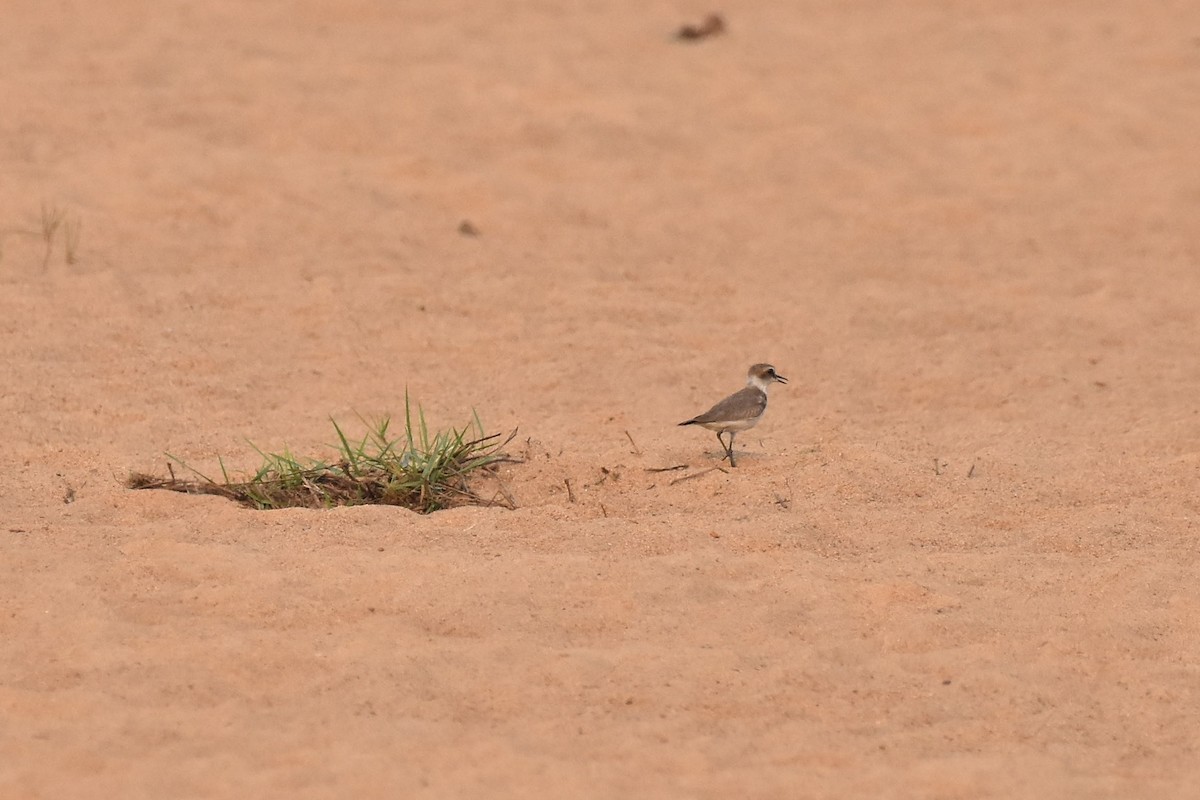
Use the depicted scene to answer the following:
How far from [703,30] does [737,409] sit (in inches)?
204

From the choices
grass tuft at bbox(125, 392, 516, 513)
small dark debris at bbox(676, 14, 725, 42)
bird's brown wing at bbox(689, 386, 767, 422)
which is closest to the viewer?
grass tuft at bbox(125, 392, 516, 513)

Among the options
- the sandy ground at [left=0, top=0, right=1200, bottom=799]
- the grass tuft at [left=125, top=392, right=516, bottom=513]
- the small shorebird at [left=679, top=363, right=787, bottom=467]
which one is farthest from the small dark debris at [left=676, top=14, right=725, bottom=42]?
the grass tuft at [left=125, top=392, right=516, bottom=513]

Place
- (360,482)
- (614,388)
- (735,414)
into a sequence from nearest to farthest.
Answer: (360,482), (735,414), (614,388)

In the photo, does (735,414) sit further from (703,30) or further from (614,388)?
(703,30)

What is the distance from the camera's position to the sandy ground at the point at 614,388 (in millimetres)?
3363

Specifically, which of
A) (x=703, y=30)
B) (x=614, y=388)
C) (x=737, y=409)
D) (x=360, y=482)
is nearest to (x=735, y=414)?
(x=737, y=409)

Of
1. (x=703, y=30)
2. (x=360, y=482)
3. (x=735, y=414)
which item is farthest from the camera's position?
(x=703, y=30)

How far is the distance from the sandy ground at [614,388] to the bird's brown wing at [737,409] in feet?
0.58

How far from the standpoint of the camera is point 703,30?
9469 millimetres

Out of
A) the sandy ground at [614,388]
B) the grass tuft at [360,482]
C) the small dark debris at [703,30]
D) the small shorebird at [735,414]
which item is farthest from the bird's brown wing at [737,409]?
the small dark debris at [703,30]

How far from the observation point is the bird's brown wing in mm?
4812

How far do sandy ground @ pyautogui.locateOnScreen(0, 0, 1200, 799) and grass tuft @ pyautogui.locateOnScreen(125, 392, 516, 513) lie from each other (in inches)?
5.9

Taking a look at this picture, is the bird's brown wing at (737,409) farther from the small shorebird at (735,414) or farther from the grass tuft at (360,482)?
the grass tuft at (360,482)

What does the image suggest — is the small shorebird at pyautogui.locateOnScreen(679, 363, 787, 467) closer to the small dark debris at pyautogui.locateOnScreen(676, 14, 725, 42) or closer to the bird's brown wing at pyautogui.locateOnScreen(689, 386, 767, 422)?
the bird's brown wing at pyautogui.locateOnScreen(689, 386, 767, 422)
